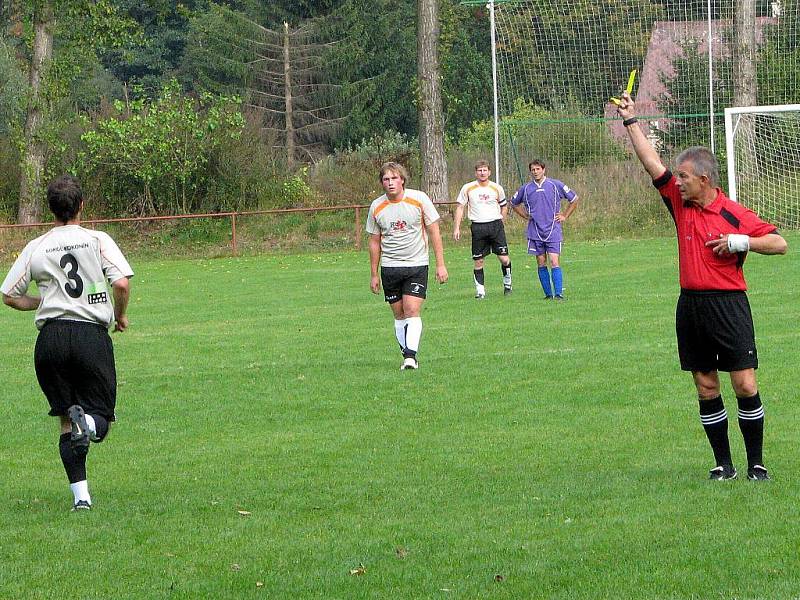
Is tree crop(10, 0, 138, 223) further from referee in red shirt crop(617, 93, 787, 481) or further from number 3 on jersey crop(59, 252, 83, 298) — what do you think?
referee in red shirt crop(617, 93, 787, 481)

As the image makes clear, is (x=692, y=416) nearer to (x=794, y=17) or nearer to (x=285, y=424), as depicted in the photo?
(x=285, y=424)

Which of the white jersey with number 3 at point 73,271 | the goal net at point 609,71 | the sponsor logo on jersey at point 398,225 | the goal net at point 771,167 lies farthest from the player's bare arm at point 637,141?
the goal net at point 609,71

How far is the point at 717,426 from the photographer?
6828mm

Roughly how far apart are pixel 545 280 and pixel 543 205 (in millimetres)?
1119

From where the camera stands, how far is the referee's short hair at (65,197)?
6.59 m

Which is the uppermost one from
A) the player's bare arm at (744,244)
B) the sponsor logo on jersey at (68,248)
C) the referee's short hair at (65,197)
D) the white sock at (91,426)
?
the referee's short hair at (65,197)

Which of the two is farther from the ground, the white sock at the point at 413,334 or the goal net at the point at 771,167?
the goal net at the point at 771,167

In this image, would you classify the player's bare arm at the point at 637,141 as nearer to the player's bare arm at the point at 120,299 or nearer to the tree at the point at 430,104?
the player's bare arm at the point at 120,299

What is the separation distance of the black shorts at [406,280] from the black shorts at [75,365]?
544 cm

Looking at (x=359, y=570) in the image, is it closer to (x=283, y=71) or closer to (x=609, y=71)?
(x=609, y=71)

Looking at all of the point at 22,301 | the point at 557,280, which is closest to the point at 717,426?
the point at 22,301

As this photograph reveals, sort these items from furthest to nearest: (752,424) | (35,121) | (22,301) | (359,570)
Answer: (35,121), (22,301), (752,424), (359,570)

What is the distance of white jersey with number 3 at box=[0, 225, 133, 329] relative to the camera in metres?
6.68

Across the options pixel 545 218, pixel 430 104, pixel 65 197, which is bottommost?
pixel 545 218
